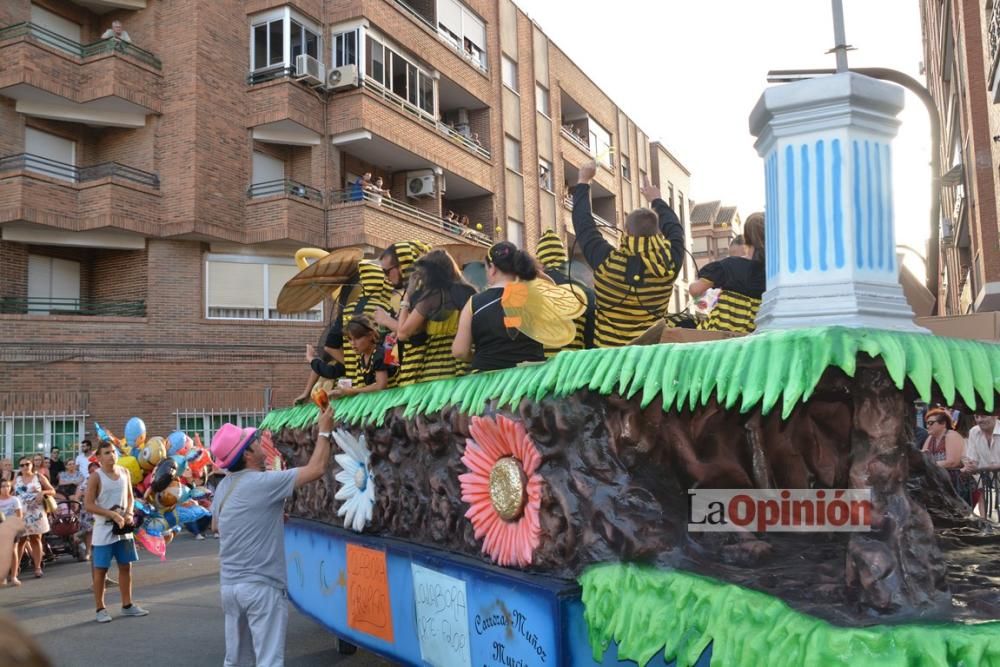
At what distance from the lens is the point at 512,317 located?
409 centimetres

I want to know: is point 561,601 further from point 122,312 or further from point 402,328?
point 122,312

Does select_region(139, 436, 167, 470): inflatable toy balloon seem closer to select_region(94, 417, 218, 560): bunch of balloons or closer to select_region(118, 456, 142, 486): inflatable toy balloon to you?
select_region(94, 417, 218, 560): bunch of balloons

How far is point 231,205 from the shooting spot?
2134 centimetres

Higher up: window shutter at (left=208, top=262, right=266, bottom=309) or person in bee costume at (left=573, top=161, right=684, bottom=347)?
window shutter at (left=208, top=262, right=266, bottom=309)

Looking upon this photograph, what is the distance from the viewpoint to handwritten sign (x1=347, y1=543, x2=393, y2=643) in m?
4.95

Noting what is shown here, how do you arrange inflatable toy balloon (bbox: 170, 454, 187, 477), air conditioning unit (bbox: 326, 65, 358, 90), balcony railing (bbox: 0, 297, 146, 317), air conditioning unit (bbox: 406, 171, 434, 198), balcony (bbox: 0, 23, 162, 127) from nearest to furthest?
1. inflatable toy balloon (bbox: 170, 454, 187, 477)
2. balcony (bbox: 0, 23, 162, 127)
3. balcony railing (bbox: 0, 297, 146, 317)
4. air conditioning unit (bbox: 326, 65, 358, 90)
5. air conditioning unit (bbox: 406, 171, 434, 198)

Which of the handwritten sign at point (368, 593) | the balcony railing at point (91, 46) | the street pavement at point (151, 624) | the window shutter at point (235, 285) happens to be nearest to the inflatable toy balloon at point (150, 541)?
the street pavement at point (151, 624)

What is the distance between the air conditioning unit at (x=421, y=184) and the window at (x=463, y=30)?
4.35 meters

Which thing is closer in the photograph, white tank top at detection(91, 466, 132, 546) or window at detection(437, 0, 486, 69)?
white tank top at detection(91, 466, 132, 546)

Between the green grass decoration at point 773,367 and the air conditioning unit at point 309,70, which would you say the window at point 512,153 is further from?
the green grass decoration at point 773,367

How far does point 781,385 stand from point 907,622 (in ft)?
2.56

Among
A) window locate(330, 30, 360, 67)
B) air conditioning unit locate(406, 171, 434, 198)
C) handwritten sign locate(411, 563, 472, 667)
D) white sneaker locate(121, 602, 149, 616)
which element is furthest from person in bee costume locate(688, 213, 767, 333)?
air conditioning unit locate(406, 171, 434, 198)

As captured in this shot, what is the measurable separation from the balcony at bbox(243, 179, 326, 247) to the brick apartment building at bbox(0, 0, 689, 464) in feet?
0.18

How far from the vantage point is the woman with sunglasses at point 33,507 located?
37.3 ft
